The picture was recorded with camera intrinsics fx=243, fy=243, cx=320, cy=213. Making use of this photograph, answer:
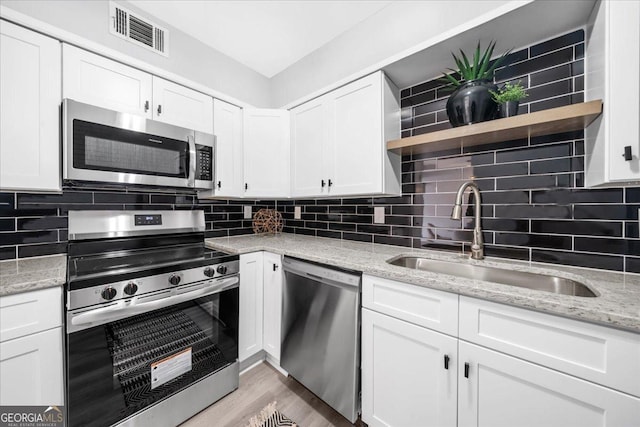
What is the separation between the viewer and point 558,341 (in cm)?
81

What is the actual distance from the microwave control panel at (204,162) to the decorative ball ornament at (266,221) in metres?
0.75

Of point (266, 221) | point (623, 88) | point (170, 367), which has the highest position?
point (623, 88)

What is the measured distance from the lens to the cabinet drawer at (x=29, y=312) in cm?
95

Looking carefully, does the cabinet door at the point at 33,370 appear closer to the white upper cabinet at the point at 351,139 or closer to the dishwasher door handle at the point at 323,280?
Result: the dishwasher door handle at the point at 323,280

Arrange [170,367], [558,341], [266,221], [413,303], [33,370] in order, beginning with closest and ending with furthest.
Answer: [558,341], [33,370], [413,303], [170,367], [266,221]

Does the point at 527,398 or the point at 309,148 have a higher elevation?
the point at 309,148

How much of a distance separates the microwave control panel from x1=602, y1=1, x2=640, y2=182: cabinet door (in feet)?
7.25

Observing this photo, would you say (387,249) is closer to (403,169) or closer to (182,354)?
(403,169)

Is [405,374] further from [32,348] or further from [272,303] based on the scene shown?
[32,348]

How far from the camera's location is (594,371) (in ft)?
2.49

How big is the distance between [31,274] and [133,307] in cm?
44

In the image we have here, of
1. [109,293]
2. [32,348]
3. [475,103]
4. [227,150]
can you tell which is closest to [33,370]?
[32,348]

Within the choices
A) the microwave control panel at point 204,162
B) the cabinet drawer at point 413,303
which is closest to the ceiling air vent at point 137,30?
the microwave control panel at point 204,162

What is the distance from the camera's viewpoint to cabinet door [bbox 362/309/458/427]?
41.0 inches
